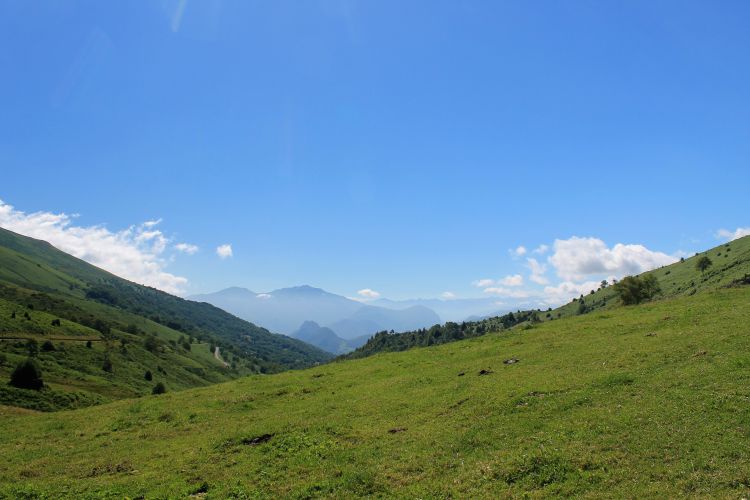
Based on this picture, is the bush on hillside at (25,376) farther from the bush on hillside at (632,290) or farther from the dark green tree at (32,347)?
the bush on hillside at (632,290)

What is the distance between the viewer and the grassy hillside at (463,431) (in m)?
15.1

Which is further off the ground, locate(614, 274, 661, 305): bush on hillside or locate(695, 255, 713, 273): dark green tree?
locate(695, 255, 713, 273): dark green tree

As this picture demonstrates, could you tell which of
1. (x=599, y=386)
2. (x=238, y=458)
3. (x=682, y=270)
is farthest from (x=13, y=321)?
(x=682, y=270)

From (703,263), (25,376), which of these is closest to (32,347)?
(25,376)

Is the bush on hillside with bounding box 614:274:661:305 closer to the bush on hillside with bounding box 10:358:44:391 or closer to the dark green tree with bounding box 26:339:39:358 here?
the bush on hillside with bounding box 10:358:44:391

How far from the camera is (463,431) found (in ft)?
66.8

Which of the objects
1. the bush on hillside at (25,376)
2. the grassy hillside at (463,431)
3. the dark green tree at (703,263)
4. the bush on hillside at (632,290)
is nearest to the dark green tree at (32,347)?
the bush on hillside at (25,376)

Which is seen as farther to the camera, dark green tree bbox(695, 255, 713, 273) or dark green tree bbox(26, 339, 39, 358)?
dark green tree bbox(695, 255, 713, 273)

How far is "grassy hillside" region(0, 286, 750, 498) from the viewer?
15070mm

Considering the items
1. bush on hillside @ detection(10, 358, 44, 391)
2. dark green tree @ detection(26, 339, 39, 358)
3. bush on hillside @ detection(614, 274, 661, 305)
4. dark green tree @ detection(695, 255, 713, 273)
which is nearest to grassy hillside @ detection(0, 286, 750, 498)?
bush on hillside @ detection(10, 358, 44, 391)

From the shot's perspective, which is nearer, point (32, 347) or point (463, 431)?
point (463, 431)

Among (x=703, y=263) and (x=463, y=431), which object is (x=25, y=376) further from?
(x=703, y=263)

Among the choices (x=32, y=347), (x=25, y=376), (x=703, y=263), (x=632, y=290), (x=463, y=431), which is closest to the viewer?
(x=463, y=431)

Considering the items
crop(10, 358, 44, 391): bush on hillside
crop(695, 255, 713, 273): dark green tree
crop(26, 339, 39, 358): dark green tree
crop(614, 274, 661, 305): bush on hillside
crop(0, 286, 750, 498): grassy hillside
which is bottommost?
crop(26, 339, 39, 358): dark green tree
